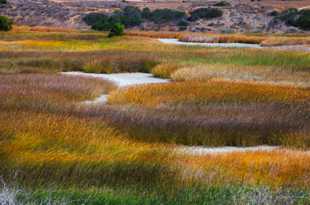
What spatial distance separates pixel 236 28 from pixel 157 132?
6335 cm

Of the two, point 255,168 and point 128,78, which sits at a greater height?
point 255,168

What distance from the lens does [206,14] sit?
79.9 meters

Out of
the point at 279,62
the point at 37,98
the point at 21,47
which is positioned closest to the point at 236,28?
the point at 21,47

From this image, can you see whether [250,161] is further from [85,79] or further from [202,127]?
[85,79]

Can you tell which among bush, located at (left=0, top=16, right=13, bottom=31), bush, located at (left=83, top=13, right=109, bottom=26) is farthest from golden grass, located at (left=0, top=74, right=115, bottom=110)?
bush, located at (left=83, top=13, right=109, bottom=26)

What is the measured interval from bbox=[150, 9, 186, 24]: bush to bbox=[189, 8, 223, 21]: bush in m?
1.62

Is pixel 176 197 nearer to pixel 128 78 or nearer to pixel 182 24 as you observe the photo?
pixel 128 78

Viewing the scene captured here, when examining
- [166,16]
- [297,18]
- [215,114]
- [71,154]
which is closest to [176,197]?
[71,154]

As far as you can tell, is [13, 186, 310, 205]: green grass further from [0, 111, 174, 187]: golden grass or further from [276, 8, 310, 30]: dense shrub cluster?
[276, 8, 310, 30]: dense shrub cluster

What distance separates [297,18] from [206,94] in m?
54.4

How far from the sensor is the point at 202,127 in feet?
46.5

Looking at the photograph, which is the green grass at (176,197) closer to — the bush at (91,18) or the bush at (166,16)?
the bush at (91,18)

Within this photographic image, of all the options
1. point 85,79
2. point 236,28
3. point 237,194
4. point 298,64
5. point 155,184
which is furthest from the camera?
point 236,28

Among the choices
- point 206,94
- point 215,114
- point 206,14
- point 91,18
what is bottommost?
point 91,18
